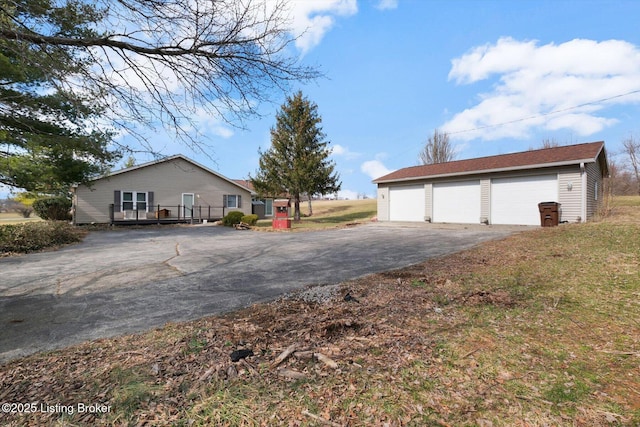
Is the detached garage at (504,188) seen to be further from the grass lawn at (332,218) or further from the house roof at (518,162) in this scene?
the grass lawn at (332,218)

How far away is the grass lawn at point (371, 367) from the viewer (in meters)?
1.73

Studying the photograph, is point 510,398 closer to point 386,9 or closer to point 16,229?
point 386,9

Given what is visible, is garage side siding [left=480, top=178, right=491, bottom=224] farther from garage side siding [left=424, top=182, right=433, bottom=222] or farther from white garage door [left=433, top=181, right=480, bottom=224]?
garage side siding [left=424, top=182, right=433, bottom=222]

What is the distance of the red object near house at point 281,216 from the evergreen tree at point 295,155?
255 inches

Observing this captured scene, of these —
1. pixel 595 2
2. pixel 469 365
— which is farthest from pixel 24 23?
pixel 595 2

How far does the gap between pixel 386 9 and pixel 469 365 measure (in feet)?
25.1

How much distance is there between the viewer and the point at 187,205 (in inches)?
871

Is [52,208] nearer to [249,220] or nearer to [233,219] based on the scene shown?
[233,219]

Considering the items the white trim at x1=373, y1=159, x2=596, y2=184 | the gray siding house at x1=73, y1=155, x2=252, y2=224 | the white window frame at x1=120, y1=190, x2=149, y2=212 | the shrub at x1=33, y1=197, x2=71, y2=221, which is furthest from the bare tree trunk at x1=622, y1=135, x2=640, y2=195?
the shrub at x1=33, y1=197, x2=71, y2=221

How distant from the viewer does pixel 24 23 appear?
340 cm

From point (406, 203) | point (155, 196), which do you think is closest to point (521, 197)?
point (406, 203)

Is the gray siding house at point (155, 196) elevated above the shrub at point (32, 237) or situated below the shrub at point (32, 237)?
above

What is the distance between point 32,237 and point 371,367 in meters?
11.5

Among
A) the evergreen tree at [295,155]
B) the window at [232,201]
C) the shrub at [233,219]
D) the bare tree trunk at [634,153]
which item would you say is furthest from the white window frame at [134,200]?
the bare tree trunk at [634,153]
